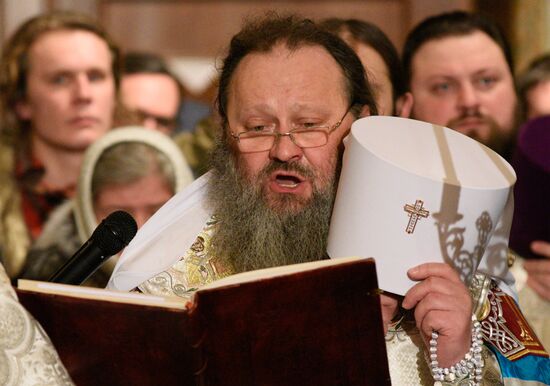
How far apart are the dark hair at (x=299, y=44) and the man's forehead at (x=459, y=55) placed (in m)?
1.47

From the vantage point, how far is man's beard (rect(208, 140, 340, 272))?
3172 millimetres

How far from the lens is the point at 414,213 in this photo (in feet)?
8.70

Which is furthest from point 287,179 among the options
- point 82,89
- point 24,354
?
point 82,89

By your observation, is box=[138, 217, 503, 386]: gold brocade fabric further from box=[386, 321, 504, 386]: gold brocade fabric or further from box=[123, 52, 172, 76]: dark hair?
box=[123, 52, 172, 76]: dark hair

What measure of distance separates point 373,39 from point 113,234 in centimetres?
193

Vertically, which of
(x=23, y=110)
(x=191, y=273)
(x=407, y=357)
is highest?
(x=191, y=273)

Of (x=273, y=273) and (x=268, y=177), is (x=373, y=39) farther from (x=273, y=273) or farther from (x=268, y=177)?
(x=273, y=273)

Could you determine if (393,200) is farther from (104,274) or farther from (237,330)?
(104,274)

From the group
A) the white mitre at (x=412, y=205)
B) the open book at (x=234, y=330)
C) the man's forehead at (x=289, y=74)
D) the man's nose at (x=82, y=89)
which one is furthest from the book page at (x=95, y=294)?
the man's nose at (x=82, y=89)

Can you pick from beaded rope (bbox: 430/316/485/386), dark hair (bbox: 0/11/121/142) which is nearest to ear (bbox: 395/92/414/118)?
beaded rope (bbox: 430/316/485/386)

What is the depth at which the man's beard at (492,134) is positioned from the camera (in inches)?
183

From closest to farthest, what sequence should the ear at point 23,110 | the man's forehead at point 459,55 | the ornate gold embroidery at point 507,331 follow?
1. the ornate gold embroidery at point 507,331
2. the man's forehead at point 459,55
3. the ear at point 23,110

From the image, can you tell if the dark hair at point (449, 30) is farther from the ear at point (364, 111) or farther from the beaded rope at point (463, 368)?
the beaded rope at point (463, 368)

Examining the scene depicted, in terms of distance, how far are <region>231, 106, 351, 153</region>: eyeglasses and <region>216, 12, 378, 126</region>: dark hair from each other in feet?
0.43
